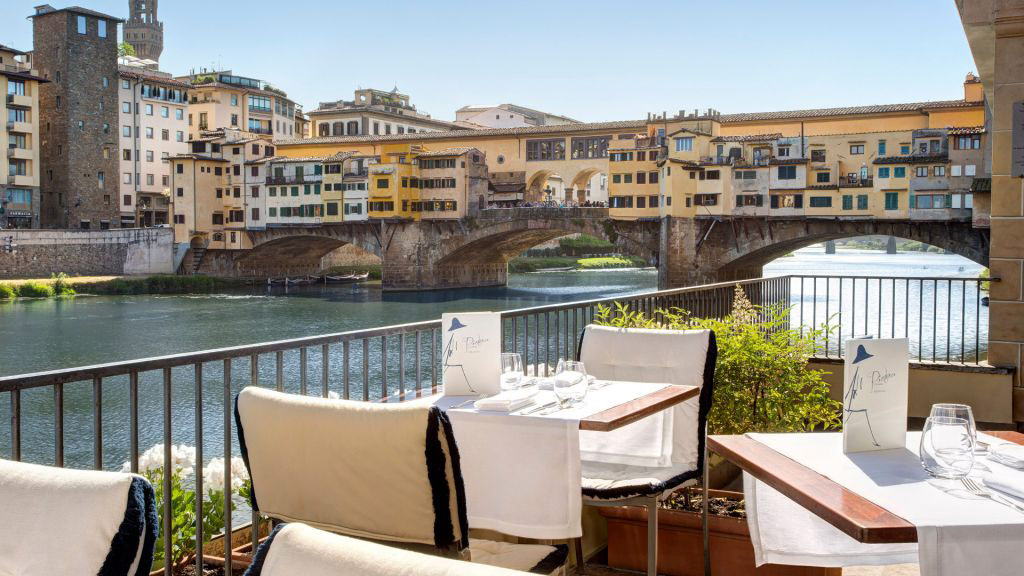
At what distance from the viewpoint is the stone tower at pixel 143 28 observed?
97.9 meters

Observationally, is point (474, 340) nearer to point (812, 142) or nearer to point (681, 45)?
point (681, 45)

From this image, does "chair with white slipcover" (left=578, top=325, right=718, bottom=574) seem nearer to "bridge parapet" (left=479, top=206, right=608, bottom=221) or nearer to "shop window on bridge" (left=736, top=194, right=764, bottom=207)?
"shop window on bridge" (left=736, top=194, right=764, bottom=207)

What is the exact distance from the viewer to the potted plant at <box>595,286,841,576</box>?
314 centimetres

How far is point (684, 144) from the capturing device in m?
36.1

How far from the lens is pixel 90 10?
155ft

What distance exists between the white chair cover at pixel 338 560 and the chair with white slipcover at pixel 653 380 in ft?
5.76

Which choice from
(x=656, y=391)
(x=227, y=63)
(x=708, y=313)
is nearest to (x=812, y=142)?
(x=708, y=313)

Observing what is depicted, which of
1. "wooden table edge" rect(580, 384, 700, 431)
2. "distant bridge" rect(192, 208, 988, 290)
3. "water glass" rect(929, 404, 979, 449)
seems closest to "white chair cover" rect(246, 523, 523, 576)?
"water glass" rect(929, 404, 979, 449)

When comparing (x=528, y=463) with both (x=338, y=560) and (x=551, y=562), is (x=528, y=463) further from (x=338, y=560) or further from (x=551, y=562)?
(x=338, y=560)

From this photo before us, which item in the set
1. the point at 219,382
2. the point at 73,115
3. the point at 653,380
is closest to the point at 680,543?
the point at 653,380

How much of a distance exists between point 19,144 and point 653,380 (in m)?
47.6

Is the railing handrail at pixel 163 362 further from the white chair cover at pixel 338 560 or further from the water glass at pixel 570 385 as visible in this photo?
the white chair cover at pixel 338 560

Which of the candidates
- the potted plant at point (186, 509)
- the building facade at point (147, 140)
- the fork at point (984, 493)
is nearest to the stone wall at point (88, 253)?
the building facade at point (147, 140)

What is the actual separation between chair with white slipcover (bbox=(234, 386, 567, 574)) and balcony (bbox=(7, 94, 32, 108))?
1880 inches
